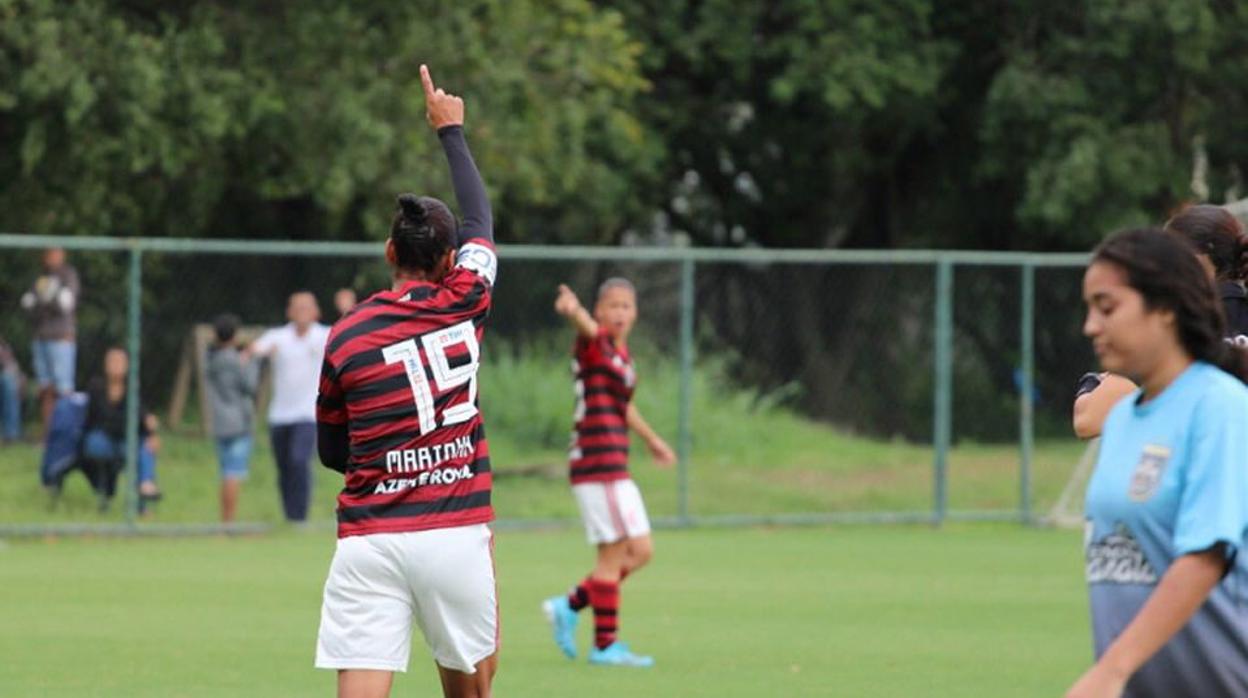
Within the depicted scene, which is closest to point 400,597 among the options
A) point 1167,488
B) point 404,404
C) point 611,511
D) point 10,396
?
point 404,404

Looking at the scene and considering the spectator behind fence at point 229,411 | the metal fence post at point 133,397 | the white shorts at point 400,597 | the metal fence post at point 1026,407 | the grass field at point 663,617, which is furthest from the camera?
the metal fence post at point 1026,407

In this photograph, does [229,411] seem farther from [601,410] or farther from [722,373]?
[601,410]

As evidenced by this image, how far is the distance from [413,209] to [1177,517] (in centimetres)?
292

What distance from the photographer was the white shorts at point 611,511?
11367mm

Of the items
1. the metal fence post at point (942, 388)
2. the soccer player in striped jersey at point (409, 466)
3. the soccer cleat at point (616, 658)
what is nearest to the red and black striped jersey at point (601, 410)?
the soccer cleat at point (616, 658)

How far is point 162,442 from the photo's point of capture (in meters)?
19.9

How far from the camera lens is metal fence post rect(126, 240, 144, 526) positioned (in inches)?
715

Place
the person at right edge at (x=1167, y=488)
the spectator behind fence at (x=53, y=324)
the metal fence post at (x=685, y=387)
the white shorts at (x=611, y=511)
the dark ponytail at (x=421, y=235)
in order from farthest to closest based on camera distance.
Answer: the metal fence post at (x=685, y=387) → the spectator behind fence at (x=53, y=324) → the white shorts at (x=611, y=511) → the dark ponytail at (x=421, y=235) → the person at right edge at (x=1167, y=488)

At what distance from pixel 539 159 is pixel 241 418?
7.82m

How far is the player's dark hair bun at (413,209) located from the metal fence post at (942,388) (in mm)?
14137

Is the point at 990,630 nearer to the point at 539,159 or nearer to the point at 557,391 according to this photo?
the point at 557,391

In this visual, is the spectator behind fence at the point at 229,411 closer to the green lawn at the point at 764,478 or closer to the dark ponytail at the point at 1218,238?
the green lawn at the point at 764,478

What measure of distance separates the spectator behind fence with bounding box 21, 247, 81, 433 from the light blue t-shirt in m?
15.4

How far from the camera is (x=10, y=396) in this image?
1928 cm
